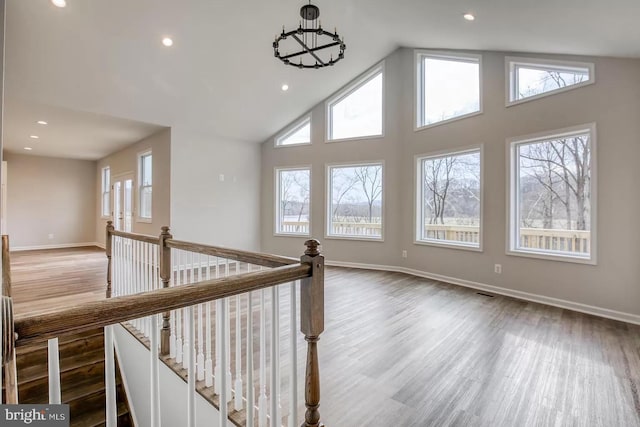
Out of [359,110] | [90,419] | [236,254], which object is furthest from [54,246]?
[236,254]

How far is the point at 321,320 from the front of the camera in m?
1.55

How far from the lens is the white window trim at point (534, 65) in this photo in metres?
3.74

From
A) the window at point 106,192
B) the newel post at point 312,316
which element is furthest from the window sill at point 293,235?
the newel post at point 312,316

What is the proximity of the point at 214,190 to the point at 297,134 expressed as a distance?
86.5 inches

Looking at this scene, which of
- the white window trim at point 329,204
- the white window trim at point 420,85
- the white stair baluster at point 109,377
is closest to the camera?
the white stair baluster at point 109,377

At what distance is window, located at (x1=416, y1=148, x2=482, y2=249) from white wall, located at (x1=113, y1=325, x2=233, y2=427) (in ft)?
14.0

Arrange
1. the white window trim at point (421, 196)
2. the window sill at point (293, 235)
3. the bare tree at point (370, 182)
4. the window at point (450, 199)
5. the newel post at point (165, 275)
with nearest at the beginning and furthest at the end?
the newel post at point (165, 275)
the white window trim at point (421, 196)
the window at point (450, 199)
the bare tree at point (370, 182)
the window sill at point (293, 235)

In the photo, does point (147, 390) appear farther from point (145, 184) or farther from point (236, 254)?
point (145, 184)

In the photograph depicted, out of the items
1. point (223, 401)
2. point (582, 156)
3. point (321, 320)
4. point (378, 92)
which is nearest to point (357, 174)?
point (378, 92)

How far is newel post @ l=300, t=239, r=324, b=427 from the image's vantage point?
4.93ft

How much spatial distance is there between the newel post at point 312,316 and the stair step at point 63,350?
2.67m

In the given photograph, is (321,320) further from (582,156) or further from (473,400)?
(582,156)

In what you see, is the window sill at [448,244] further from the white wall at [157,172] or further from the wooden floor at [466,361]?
the white wall at [157,172]

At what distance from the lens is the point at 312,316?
151 centimetres
